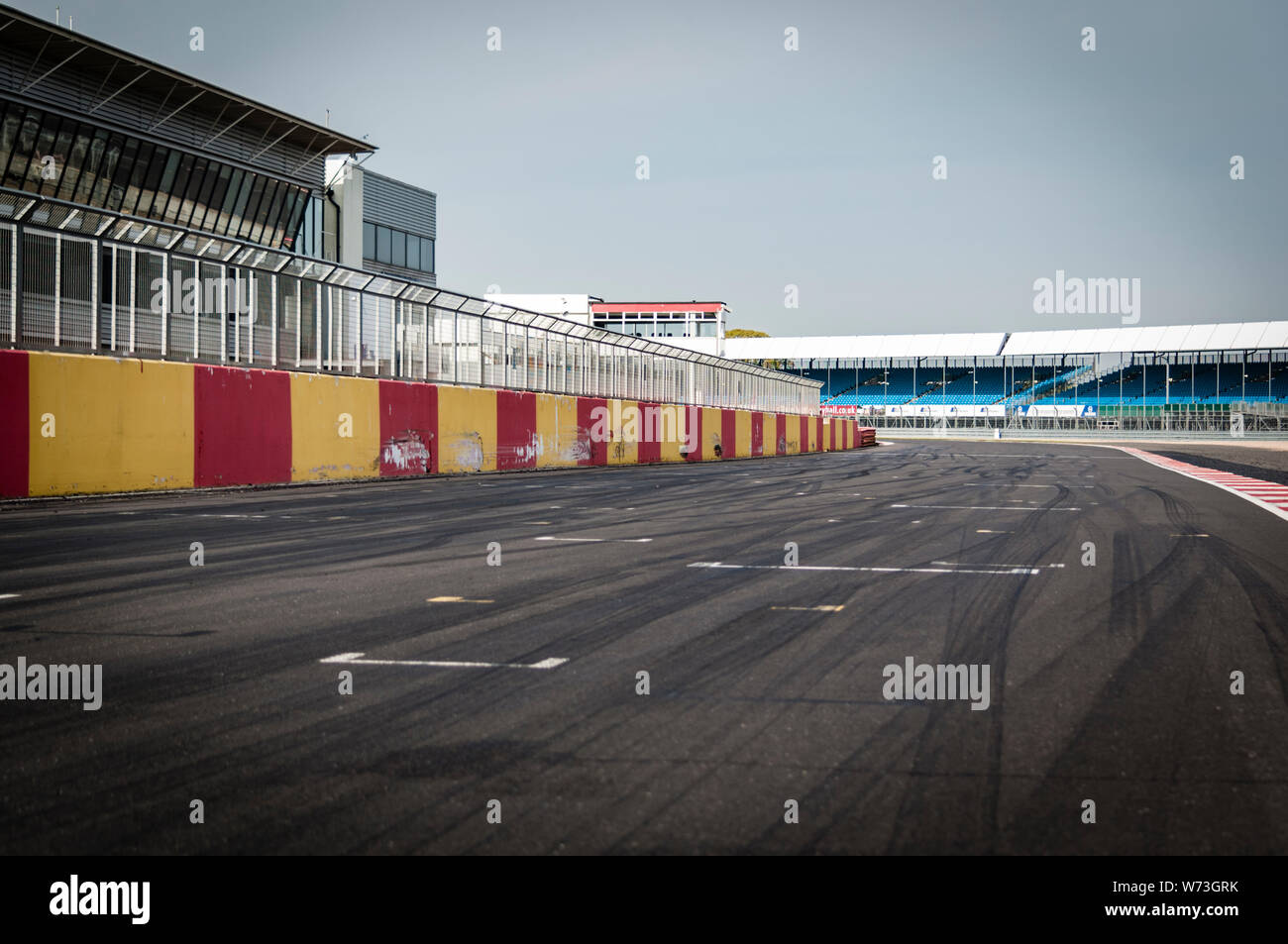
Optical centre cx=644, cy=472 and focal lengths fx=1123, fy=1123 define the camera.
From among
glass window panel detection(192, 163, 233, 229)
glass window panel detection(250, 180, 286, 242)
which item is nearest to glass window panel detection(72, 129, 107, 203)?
glass window panel detection(192, 163, 233, 229)

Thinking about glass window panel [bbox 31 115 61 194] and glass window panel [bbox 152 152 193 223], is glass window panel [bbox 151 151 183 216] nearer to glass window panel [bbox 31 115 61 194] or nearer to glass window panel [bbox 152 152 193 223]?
glass window panel [bbox 152 152 193 223]

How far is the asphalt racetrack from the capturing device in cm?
271

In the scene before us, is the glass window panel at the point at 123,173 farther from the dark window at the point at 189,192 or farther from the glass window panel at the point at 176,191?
the dark window at the point at 189,192

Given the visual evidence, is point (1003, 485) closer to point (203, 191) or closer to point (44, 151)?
point (44, 151)

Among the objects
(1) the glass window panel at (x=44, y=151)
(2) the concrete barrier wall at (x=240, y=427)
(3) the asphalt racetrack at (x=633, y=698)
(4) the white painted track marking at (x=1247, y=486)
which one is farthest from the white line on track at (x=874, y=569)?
(1) the glass window panel at (x=44, y=151)

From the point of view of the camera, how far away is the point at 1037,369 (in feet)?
298

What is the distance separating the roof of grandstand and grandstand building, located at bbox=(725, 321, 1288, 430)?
8cm

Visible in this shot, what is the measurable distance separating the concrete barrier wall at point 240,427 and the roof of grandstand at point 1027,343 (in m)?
66.9

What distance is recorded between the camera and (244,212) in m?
37.0

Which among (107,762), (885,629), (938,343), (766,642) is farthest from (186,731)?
(938,343)

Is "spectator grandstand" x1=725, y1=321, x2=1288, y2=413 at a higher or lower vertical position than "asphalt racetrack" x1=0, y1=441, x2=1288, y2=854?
higher

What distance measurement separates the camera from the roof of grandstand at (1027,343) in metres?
77.1

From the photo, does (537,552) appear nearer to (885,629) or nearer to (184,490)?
(885,629)

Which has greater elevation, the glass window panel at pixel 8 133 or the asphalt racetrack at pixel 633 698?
the glass window panel at pixel 8 133
